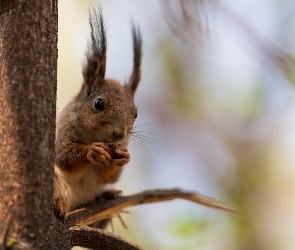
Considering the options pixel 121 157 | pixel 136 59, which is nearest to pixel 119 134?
pixel 121 157

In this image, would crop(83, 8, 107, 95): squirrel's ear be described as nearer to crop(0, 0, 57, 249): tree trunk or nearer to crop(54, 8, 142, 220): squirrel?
crop(54, 8, 142, 220): squirrel

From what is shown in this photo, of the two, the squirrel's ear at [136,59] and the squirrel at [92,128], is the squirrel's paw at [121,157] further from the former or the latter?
the squirrel's ear at [136,59]

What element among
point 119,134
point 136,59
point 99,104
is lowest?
point 119,134

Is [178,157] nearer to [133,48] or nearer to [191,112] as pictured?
[191,112]

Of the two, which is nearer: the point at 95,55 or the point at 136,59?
the point at 95,55

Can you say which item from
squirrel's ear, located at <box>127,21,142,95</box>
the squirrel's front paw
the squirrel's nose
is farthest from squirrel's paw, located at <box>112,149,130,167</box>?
squirrel's ear, located at <box>127,21,142,95</box>

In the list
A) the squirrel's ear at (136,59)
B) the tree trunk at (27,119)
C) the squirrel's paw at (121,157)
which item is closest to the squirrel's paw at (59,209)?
the tree trunk at (27,119)

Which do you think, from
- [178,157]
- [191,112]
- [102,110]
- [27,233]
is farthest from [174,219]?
[27,233]

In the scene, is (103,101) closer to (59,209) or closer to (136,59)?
(136,59)
